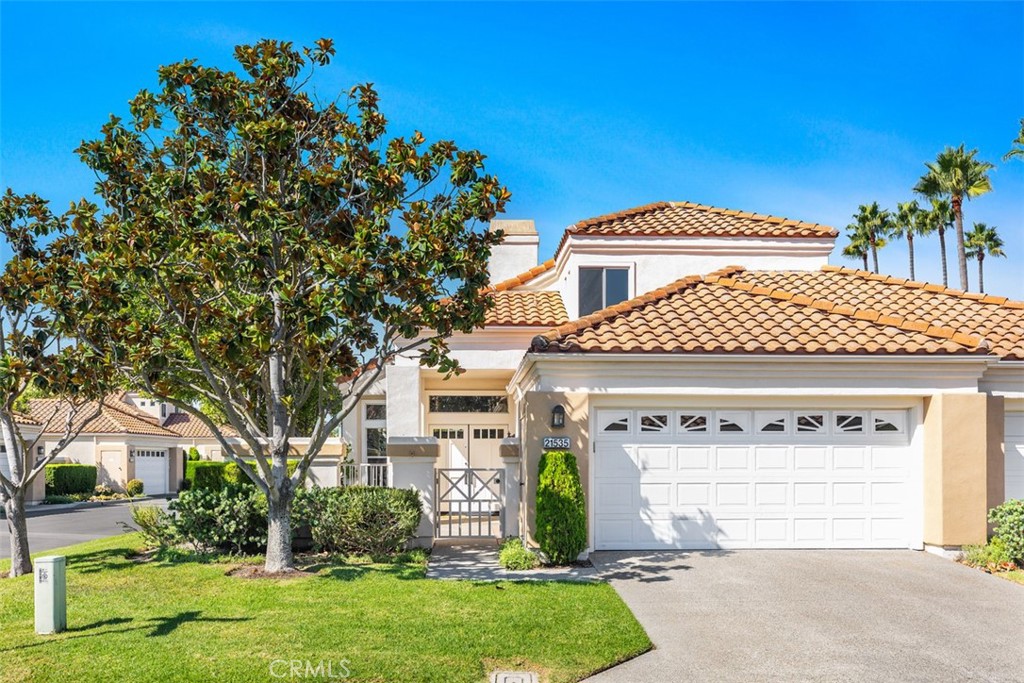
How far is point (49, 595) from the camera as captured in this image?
9.01m

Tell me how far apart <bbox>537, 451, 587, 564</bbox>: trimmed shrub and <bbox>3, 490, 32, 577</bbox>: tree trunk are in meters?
8.15

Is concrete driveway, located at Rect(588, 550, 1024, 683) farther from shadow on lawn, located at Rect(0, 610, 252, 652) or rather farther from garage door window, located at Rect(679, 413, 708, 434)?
shadow on lawn, located at Rect(0, 610, 252, 652)

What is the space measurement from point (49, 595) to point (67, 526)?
17026mm

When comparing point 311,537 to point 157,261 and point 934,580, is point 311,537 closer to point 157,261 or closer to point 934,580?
point 157,261

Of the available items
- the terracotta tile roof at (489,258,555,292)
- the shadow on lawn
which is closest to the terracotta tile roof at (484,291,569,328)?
the terracotta tile roof at (489,258,555,292)

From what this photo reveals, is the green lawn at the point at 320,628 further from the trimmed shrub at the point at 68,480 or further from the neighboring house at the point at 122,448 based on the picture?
the trimmed shrub at the point at 68,480

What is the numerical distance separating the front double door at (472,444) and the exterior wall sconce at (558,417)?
7222mm

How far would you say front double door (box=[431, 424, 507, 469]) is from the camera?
805 inches

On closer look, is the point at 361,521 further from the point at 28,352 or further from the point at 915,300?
the point at 915,300

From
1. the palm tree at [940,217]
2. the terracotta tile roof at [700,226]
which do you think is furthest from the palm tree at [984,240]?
the terracotta tile roof at [700,226]

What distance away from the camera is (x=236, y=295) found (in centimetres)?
1364

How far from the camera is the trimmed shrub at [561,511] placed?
41.3ft

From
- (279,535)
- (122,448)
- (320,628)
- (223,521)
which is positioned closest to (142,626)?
(320,628)

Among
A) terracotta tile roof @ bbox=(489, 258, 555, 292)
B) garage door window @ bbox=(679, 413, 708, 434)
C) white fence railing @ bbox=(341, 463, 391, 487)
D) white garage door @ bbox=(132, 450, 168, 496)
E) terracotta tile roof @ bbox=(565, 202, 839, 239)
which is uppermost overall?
terracotta tile roof @ bbox=(565, 202, 839, 239)
